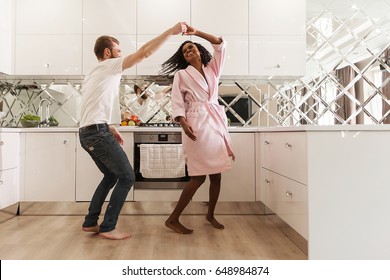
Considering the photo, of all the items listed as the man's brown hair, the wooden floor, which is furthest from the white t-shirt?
the wooden floor

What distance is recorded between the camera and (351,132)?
A: 4.63 ft

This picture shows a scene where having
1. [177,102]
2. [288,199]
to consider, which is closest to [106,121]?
[177,102]

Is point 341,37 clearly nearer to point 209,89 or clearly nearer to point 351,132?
point 209,89

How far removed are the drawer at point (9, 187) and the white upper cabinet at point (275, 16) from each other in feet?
7.28

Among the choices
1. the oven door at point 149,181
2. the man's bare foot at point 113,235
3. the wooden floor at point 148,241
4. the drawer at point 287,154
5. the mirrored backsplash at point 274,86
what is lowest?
the wooden floor at point 148,241

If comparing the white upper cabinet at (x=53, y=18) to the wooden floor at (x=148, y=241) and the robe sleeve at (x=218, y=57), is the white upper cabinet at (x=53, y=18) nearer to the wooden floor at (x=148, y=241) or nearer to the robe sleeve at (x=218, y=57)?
the robe sleeve at (x=218, y=57)

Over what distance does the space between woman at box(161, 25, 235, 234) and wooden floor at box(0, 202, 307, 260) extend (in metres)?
0.19

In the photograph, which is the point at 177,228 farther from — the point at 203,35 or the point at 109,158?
the point at 203,35

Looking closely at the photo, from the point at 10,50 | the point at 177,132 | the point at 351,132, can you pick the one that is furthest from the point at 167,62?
the point at 351,132

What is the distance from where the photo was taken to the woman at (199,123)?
78.2 inches

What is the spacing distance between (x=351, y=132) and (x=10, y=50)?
2.66 meters

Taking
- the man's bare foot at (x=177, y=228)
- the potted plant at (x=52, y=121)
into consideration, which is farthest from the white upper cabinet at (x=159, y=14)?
the man's bare foot at (x=177, y=228)

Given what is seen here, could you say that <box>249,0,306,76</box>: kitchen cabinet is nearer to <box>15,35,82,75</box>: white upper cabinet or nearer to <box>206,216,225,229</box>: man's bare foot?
<box>206,216,225,229</box>: man's bare foot

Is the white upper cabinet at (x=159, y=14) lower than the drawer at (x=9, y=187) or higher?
higher
